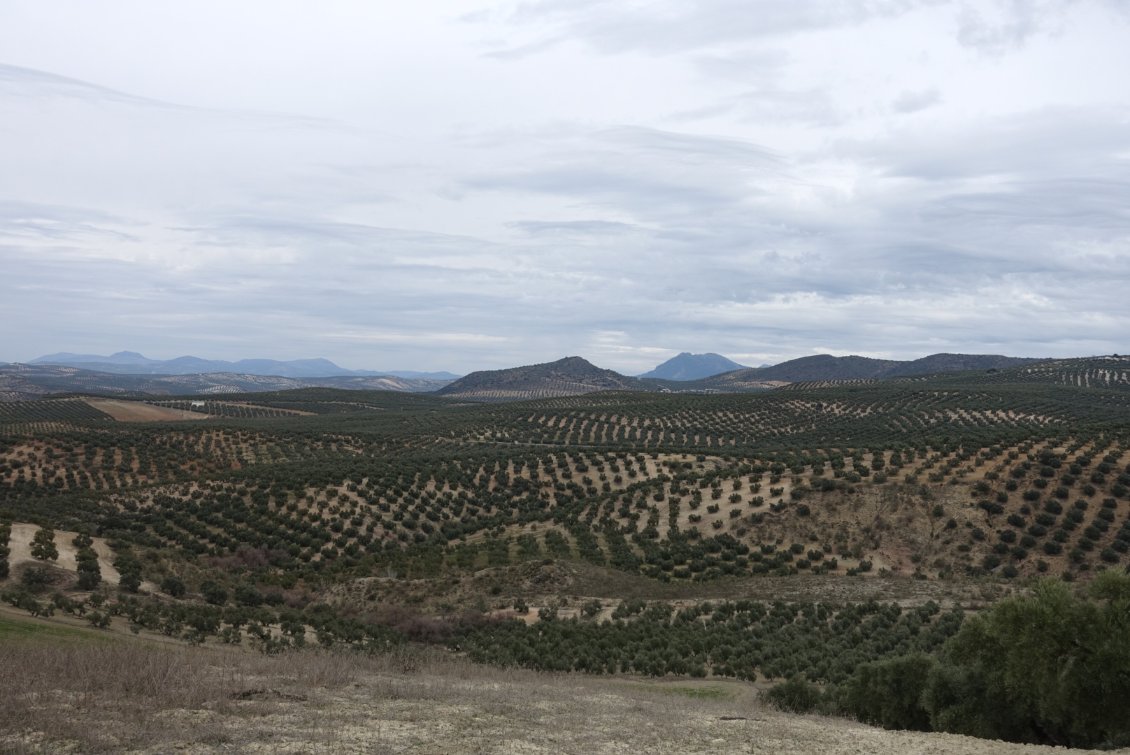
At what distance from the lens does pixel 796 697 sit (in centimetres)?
1586

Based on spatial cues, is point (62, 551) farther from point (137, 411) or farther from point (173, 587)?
point (137, 411)

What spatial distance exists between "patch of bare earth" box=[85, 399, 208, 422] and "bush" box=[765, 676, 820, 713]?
108m

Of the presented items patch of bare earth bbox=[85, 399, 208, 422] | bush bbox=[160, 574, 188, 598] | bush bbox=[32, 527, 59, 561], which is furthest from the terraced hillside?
patch of bare earth bbox=[85, 399, 208, 422]

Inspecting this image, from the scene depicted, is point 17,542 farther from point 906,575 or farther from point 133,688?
point 906,575

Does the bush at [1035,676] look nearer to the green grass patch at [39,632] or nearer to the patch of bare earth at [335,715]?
A: the patch of bare earth at [335,715]

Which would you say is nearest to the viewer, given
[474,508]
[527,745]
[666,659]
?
[527,745]

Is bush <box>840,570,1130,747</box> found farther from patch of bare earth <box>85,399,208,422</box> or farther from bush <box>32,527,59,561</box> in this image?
patch of bare earth <box>85,399,208,422</box>

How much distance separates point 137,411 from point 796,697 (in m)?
125

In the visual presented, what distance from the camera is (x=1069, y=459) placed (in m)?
38.3

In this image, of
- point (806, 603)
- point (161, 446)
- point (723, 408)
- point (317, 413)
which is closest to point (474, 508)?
point (806, 603)

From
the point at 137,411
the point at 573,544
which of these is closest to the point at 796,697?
the point at 573,544

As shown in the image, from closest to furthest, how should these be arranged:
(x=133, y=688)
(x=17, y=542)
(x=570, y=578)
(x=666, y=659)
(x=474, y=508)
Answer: (x=133, y=688), (x=666, y=659), (x=17, y=542), (x=570, y=578), (x=474, y=508)

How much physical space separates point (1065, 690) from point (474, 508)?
36.0 metres

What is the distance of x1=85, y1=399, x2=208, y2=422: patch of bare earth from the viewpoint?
11106cm
